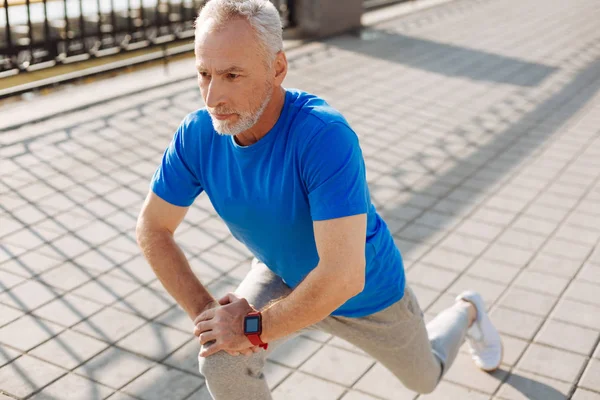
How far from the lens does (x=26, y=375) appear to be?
360 centimetres

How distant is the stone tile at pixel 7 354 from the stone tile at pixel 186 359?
672mm

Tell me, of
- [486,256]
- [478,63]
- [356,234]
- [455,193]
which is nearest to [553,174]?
[455,193]

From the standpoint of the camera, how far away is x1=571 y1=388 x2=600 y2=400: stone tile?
355cm

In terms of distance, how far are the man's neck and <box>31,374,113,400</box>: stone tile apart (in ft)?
5.07

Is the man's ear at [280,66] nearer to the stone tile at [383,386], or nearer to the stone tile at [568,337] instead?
the stone tile at [383,386]

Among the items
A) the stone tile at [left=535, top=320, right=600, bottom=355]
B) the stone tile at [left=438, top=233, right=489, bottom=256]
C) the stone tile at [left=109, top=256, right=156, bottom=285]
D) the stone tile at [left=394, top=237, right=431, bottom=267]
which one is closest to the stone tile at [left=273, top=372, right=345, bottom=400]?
the stone tile at [left=535, top=320, right=600, bottom=355]

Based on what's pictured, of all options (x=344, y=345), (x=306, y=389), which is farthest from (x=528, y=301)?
(x=306, y=389)

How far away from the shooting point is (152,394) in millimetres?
3518

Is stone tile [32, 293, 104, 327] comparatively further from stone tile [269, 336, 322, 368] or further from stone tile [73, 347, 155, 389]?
stone tile [269, 336, 322, 368]

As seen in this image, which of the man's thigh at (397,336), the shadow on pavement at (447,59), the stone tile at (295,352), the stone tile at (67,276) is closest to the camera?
the man's thigh at (397,336)

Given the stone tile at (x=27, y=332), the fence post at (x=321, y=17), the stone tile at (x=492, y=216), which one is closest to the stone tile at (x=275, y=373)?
the stone tile at (x=27, y=332)

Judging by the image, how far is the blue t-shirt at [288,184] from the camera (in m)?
2.32

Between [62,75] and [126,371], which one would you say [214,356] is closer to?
[126,371]

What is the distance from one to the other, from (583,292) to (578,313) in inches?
10.3
